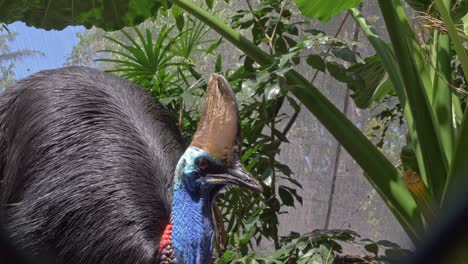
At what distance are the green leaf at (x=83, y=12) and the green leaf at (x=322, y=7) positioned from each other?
576mm

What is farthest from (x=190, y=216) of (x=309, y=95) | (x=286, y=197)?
(x=286, y=197)

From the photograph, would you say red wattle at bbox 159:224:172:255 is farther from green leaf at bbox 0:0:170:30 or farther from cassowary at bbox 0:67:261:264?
green leaf at bbox 0:0:170:30

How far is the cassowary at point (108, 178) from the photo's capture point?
1714 mm

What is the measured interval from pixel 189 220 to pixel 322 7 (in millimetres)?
754

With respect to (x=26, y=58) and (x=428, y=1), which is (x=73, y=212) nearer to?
(x=428, y=1)

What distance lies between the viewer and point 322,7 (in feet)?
7.41

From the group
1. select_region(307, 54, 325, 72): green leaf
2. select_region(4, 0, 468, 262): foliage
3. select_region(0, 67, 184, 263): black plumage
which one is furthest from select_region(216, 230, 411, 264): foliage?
select_region(307, 54, 325, 72): green leaf

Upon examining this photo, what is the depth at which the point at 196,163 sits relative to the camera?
5.65ft

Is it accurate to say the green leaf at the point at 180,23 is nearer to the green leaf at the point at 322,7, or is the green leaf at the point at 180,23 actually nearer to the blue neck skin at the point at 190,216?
the green leaf at the point at 322,7

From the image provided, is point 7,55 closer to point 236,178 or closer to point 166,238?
point 166,238

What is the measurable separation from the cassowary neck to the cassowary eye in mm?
41

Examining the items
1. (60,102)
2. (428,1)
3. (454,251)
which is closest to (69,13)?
(60,102)

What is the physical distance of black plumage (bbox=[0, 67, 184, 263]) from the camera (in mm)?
1761

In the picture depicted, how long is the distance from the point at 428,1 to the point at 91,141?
4.08ft
